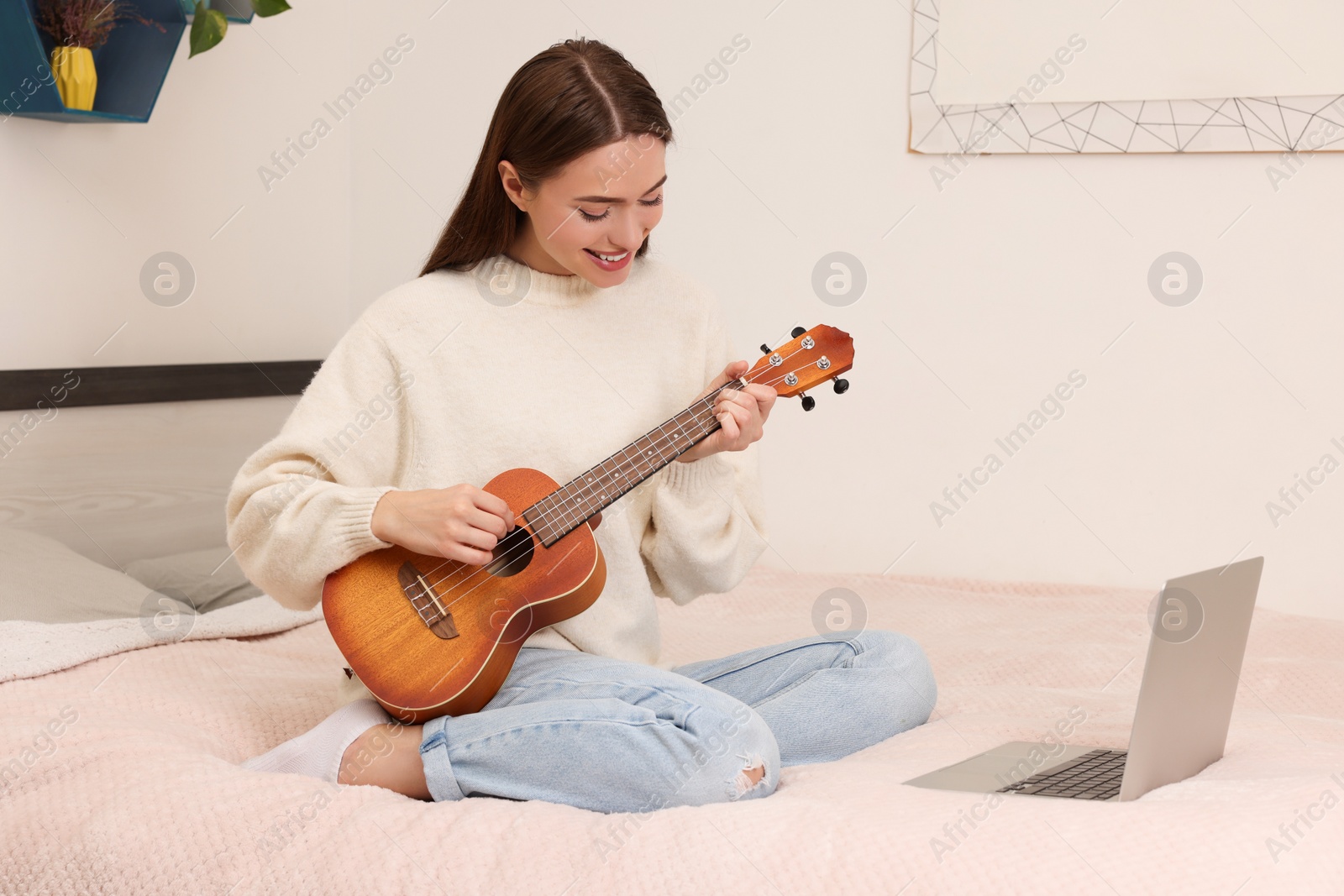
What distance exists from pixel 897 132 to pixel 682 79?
49 centimetres

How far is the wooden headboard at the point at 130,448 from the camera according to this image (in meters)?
1.80

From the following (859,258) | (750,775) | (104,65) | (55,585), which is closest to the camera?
(750,775)

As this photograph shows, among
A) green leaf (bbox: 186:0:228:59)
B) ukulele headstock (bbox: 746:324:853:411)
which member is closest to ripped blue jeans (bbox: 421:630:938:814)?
ukulele headstock (bbox: 746:324:853:411)

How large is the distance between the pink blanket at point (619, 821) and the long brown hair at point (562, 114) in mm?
661

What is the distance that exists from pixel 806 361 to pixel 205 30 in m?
1.32

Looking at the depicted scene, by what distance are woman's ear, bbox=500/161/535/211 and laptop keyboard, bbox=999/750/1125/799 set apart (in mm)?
791

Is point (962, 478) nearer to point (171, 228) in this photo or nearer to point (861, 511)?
point (861, 511)

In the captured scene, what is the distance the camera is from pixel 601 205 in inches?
47.7

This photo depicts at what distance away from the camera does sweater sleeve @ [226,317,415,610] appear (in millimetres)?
1131

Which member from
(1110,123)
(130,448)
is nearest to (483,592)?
(130,448)

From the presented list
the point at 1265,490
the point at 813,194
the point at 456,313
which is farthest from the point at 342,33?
the point at 1265,490

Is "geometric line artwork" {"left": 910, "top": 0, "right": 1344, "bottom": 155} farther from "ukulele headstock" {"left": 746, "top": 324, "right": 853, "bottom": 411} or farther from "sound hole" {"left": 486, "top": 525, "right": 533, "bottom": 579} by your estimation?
"sound hole" {"left": 486, "top": 525, "right": 533, "bottom": 579}

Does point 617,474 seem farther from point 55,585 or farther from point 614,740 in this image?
point 55,585

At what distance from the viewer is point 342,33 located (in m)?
2.60
